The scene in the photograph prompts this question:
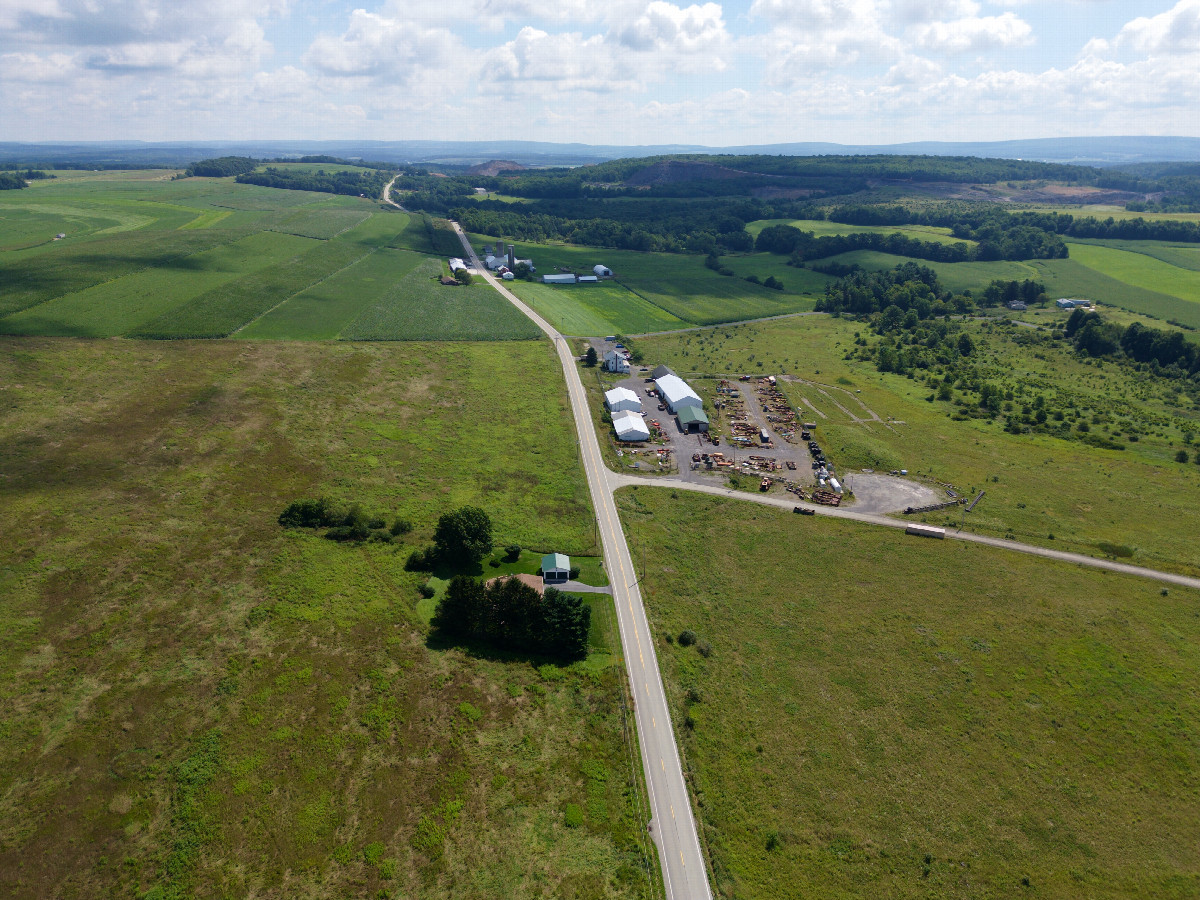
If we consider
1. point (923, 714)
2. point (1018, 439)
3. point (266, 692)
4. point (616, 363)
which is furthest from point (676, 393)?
point (266, 692)

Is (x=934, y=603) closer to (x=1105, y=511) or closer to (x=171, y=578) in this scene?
(x=1105, y=511)

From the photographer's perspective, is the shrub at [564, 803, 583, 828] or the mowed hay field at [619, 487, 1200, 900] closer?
the mowed hay field at [619, 487, 1200, 900]

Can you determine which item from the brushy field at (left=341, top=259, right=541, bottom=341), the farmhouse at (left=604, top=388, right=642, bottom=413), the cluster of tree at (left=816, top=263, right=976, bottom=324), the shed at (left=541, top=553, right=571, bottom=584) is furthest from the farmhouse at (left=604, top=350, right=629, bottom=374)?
the cluster of tree at (left=816, top=263, right=976, bottom=324)

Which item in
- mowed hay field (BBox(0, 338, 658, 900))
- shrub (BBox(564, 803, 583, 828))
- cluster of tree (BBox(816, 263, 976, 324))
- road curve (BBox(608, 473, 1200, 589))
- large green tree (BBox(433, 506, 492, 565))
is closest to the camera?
mowed hay field (BBox(0, 338, 658, 900))

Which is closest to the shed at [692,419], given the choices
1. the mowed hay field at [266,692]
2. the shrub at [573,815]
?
the mowed hay field at [266,692]

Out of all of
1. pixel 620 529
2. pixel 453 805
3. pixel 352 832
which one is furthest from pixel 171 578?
pixel 620 529

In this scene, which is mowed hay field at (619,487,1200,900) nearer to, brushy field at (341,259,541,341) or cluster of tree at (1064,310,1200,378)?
brushy field at (341,259,541,341)

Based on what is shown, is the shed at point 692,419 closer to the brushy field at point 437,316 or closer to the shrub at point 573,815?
the brushy field at point 437,316
